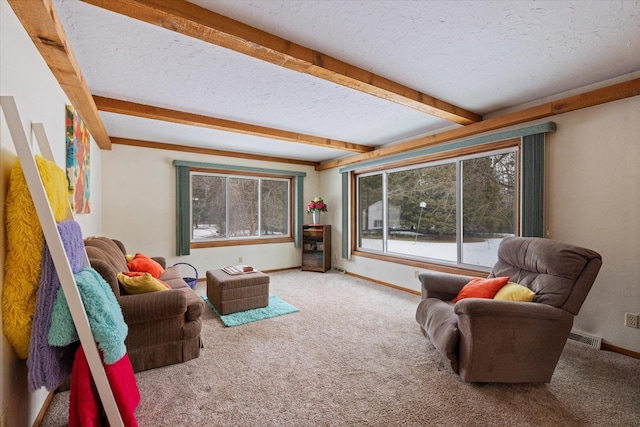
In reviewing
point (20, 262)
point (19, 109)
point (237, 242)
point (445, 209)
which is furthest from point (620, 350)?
point (237, 242)

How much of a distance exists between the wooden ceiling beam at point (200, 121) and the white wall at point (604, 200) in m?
2.80

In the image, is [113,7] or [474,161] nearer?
[113,7]

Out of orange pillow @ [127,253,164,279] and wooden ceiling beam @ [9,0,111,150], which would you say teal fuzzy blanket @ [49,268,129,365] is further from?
orange pillow @ [127,253,164,279]

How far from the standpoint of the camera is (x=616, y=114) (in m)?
2.40

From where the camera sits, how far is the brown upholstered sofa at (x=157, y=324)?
2.05 m

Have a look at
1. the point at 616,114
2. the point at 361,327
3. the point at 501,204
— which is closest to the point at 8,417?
the point at 361,327

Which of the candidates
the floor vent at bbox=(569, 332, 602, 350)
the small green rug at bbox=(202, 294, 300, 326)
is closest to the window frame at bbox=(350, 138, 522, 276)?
the floor vent at bbox=(569, 332, 602, 350)

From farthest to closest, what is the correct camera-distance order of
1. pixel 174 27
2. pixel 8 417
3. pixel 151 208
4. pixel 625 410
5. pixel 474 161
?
pixel 151 208
pixel 474 161
pixel 625 410
pixel 174 27
pixel 8 417

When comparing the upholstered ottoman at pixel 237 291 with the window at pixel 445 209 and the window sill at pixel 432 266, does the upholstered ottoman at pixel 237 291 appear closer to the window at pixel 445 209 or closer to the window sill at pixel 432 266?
the window sill at pixel 432 266

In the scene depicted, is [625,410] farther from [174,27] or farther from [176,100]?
[176,100]

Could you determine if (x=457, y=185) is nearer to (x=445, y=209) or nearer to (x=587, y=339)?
(x=445, y=209)

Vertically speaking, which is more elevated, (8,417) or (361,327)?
(8,417)

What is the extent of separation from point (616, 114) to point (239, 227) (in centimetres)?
512

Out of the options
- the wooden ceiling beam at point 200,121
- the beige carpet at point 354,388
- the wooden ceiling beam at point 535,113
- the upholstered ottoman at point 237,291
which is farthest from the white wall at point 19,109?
the wooden ceiling beam at point 535,113
